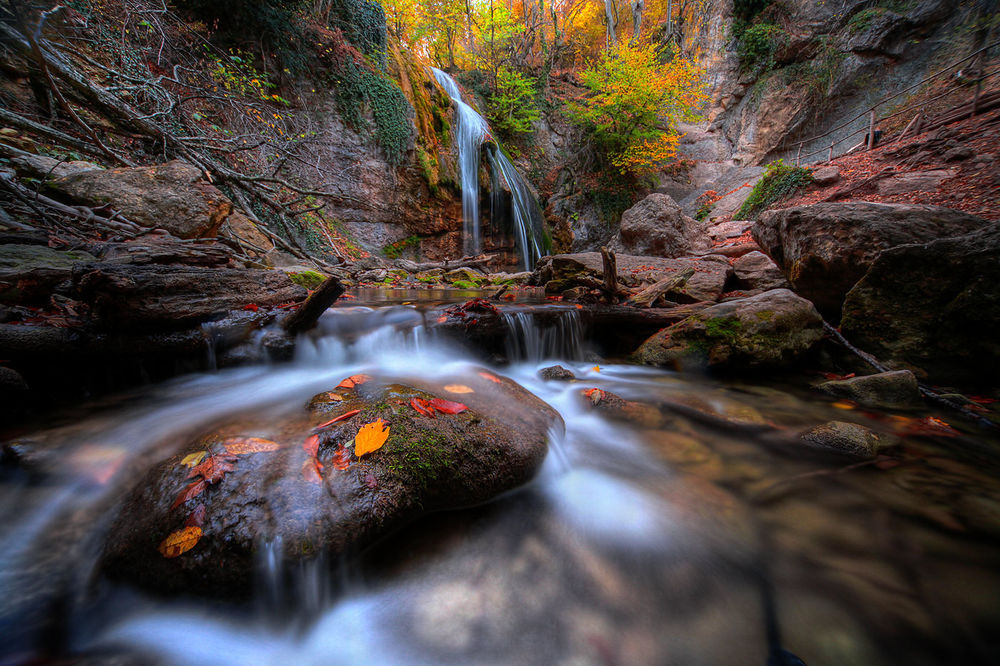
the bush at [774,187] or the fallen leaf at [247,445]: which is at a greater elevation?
the bush at [774,187]

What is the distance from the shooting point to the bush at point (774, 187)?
417 inches

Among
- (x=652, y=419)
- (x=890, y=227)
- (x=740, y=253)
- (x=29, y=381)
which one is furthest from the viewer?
(x=740, y=253)

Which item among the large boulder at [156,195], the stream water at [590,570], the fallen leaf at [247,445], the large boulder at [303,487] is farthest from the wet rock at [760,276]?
the large boulder at [156,195]

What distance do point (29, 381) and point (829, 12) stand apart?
2667 cm

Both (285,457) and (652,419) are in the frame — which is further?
(652,419)

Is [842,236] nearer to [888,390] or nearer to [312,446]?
[888,390]

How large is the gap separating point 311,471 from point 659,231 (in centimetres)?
1036

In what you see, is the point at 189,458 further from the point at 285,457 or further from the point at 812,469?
the point at 812,469

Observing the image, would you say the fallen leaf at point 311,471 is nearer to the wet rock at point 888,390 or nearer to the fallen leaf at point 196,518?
the fallen leaf at point 196,518

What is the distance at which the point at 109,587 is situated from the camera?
3.84ft

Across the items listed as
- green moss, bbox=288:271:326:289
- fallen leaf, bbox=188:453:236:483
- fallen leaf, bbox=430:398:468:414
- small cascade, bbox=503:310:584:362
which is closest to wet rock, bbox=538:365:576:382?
small cascade, bbox=503:310:584:362

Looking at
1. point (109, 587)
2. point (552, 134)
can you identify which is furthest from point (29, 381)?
point (552, 134)

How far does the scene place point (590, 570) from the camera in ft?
4.59

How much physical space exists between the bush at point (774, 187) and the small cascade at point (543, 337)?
1116cm
